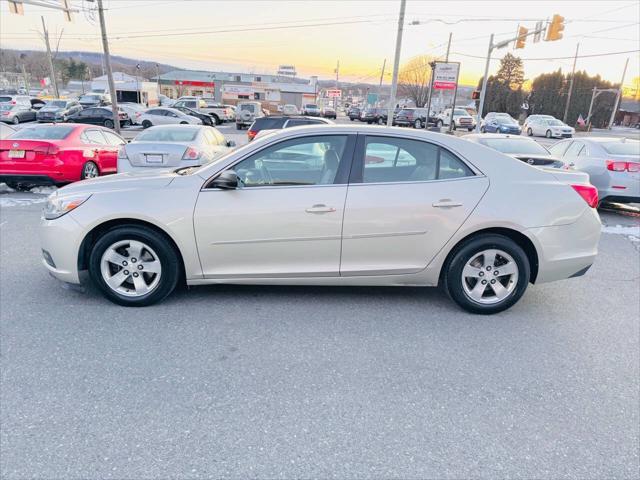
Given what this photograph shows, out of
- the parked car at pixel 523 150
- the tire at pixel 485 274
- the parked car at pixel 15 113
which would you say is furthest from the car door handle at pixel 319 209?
the parked car at pixel 15 113

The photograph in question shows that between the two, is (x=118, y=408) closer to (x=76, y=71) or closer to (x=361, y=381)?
(x=361, y=381)

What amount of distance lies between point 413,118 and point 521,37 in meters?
16.1

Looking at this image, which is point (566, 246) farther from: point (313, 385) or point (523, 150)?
point (523, 150)

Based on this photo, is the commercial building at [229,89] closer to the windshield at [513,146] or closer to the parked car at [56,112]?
the parked car at [56,112]

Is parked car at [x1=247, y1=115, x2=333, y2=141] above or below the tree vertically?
below

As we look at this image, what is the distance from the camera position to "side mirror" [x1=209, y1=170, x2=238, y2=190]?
11.8 ft

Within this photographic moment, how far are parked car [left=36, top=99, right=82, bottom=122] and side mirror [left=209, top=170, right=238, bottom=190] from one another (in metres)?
30.2

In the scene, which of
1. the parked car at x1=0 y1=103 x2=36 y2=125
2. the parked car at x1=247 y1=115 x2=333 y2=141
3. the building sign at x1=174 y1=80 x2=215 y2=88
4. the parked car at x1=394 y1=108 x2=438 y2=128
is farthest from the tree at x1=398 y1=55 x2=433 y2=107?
the parked car at x1=247 y1=115 x2=333 y2=141

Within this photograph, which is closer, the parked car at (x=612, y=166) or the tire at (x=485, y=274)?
the tire at (x=485, y=274)

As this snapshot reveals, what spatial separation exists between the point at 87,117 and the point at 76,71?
9984 cm

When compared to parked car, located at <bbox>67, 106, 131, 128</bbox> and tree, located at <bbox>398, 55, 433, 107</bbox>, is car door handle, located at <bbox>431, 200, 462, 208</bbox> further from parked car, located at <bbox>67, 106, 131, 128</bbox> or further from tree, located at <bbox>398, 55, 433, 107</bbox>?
tree, located at <bbox>398, 55, 433, 107</bbox>

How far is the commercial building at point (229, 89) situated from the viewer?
71125mm

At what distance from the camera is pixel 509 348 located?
3.40m

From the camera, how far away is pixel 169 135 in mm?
9297
